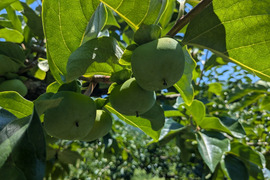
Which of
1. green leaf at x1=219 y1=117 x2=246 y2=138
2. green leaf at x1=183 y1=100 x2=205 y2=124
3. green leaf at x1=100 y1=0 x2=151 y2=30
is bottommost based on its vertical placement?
green leaf at x1=219 y1=117 x2=246 y2=138

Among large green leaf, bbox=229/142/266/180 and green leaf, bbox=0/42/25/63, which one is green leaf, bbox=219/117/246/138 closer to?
large green leaf, bbox=229/142/266/180

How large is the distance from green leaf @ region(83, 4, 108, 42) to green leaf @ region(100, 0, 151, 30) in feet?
0.19

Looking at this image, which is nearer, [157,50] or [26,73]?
[157,50]

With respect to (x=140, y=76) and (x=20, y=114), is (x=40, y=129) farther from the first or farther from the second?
(x=20, y=114)

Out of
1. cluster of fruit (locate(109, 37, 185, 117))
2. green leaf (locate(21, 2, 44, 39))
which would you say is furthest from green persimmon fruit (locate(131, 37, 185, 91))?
green leaf (locate(21, 2, 44, 39))

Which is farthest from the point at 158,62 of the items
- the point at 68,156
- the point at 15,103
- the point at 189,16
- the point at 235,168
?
the point at 68,156

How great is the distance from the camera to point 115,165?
18.8ft

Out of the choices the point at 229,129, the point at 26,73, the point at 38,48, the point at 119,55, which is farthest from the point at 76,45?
the point at 229,129

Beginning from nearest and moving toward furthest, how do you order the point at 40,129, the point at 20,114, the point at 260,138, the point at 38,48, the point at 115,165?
the point at 40,129, the point at 20,114, the point at 38,48, the point at 260,138, the point at 115,165

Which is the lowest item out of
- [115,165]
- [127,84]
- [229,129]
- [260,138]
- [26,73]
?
[115,165]

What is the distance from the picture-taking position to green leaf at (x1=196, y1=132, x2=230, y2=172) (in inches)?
61.0

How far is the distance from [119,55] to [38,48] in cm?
126

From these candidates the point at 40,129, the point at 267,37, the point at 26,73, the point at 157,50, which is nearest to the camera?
the point at 40,129

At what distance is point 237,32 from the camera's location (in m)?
0.79
